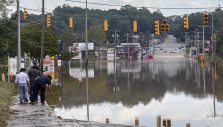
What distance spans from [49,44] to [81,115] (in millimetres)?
45654

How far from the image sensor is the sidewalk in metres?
18.0

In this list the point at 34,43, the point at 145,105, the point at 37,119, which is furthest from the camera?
the point at 34,43

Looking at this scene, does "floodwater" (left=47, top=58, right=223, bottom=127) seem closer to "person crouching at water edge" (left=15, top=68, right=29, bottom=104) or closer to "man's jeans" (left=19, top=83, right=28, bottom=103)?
"man's jeans" (left=19, top=83, right=28, bottom=103)

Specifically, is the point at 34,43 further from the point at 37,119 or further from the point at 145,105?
the point at 37,119

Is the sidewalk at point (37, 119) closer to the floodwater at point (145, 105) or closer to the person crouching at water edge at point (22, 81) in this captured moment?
the person crouching at water edge at point (22, 81)

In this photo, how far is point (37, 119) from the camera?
19.4 metres

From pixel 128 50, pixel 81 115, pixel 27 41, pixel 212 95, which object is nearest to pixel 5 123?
pixel 81 115

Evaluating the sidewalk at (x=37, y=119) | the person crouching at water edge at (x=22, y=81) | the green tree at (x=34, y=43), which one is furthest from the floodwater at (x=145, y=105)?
the green tree at (x=34, y=43)

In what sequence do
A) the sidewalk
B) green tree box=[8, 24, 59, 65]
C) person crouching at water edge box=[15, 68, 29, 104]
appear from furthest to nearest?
green tree box=[8, 24, 59, 65]
person crouching at water edge box=[15, 68, 29, 104]
the sidewalk

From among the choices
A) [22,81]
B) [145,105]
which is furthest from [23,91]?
[145,105]

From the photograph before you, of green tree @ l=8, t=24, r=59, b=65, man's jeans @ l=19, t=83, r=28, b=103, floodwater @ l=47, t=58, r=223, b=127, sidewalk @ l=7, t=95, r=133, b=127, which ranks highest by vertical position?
green tree @ l=8, t=24, r=59, b=65

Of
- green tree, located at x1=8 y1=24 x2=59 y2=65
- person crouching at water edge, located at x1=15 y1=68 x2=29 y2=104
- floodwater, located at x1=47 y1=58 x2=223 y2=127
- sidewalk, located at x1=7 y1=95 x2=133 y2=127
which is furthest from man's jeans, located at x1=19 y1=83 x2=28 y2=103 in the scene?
green tree, located at x1=8 y1=24 x2=59 y2=65

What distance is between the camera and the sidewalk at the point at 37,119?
18.0 metres

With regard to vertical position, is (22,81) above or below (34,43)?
below
